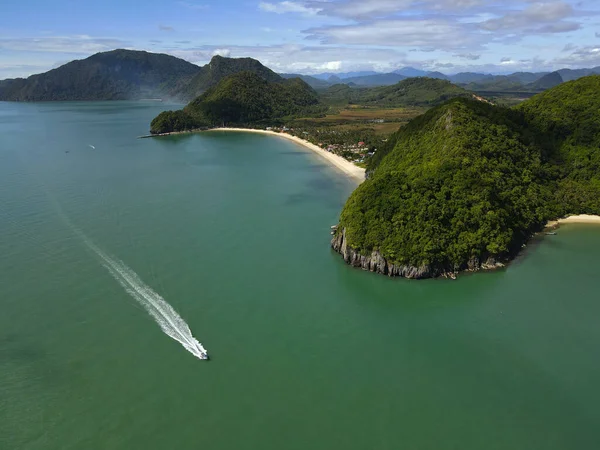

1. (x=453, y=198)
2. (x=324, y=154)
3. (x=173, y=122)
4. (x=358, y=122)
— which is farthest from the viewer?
(x=358, y=122)

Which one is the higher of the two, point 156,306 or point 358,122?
point 358,122

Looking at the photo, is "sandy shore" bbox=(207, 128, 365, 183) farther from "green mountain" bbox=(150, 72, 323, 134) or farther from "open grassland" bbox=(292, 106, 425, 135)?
"green mountain" bbox=(150, 72, 323, 134)

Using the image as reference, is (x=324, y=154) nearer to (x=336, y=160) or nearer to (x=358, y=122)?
(x=336, y=160)

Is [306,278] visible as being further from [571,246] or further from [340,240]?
[571,246]

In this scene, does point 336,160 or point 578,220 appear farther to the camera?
point 336,160

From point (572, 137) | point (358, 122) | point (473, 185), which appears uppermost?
point (358, 122)

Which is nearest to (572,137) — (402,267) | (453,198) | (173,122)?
(453,198)
